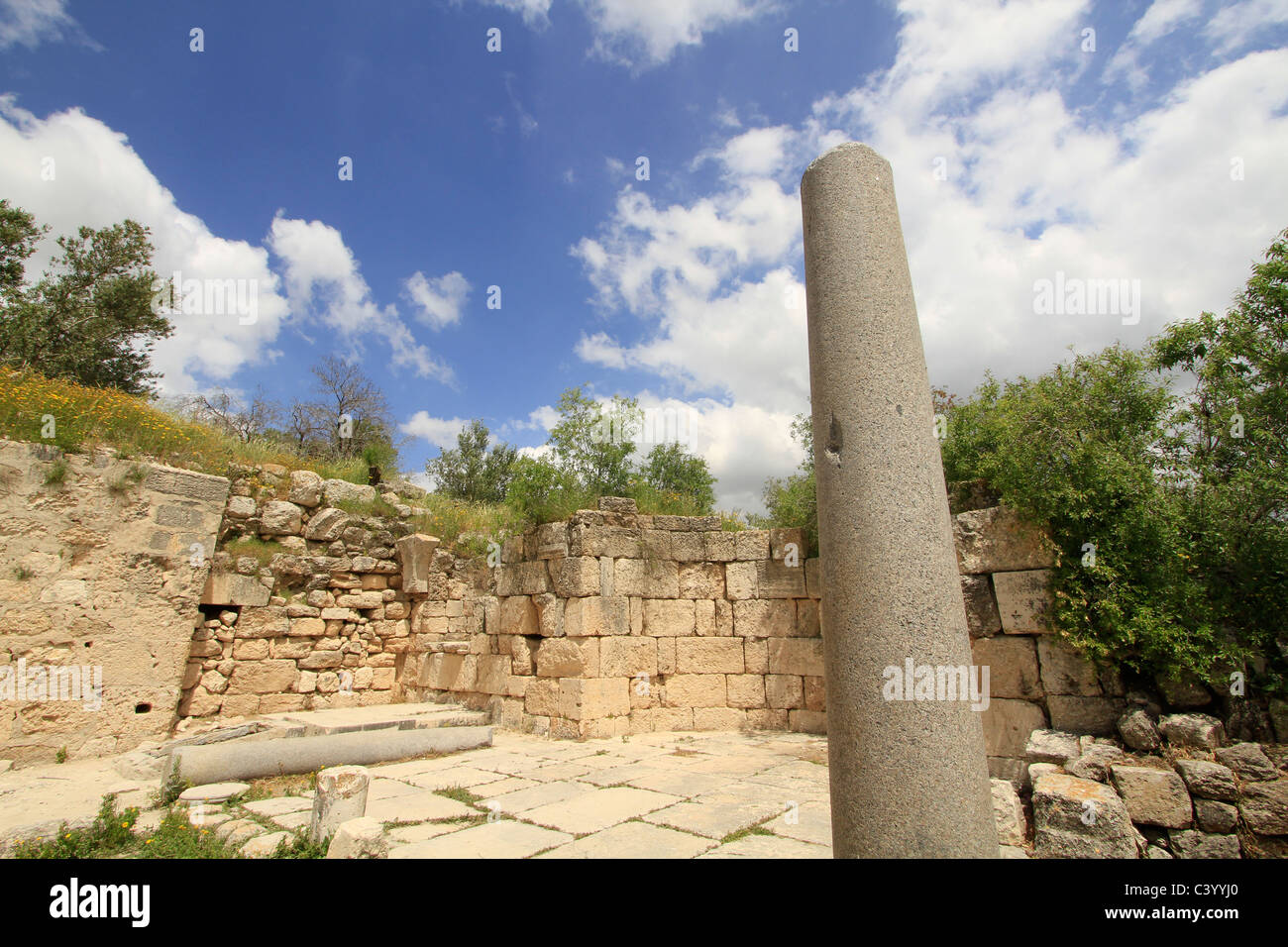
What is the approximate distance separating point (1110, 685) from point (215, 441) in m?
11.6

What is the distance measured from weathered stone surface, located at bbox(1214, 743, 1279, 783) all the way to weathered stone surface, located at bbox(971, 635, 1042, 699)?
139 centimetres

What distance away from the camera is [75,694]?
23.9 feet

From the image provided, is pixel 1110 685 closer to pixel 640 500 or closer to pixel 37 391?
pixel 640 500

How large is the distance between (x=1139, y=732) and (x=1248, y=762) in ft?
1.97

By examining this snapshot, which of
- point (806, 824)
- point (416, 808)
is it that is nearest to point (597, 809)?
point (416, 808)

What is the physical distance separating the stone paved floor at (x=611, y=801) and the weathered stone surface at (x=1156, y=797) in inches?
76.8

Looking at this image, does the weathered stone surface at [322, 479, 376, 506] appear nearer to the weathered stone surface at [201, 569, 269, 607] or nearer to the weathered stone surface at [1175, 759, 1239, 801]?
the weathered stone surface at [201, 569, 269, 607]

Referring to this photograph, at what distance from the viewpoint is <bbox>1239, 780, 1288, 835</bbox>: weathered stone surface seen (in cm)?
394

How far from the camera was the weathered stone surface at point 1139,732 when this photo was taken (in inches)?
181

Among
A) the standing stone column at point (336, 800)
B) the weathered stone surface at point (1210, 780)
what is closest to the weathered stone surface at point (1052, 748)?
the weathered stone surface at point (1210, 780)

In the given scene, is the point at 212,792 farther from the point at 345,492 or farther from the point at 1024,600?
the point at 1024,600

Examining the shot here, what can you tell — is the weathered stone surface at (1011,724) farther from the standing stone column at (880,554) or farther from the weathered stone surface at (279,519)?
the weathered stone surface at (279,519)

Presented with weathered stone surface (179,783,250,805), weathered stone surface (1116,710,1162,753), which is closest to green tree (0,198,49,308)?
weathered stone surface (179,783,250,805)
